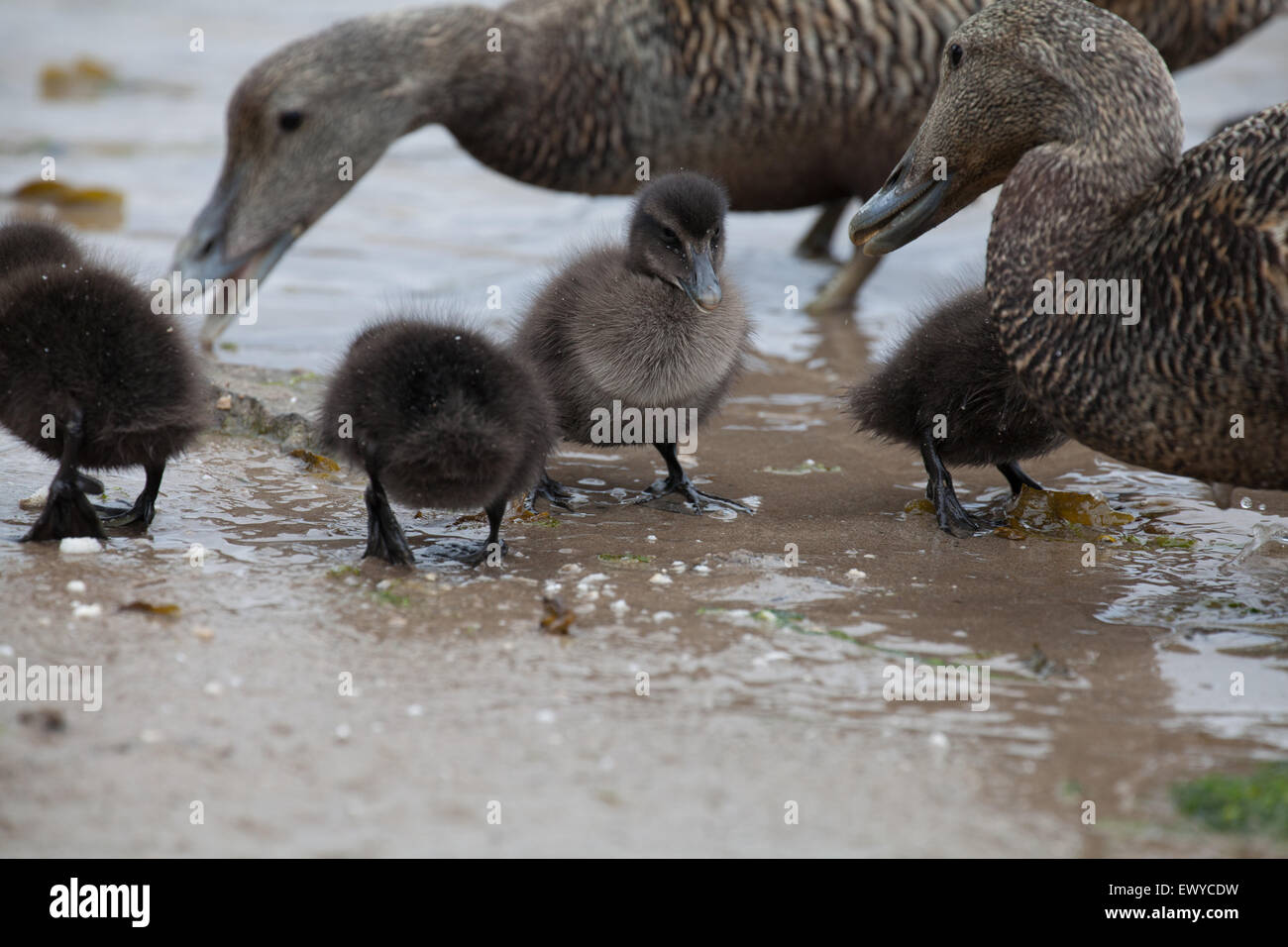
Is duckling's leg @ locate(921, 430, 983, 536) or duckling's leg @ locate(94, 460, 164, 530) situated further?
duckling's leg @ locate(921, 430, 983, 536)

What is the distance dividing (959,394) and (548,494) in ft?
4.57

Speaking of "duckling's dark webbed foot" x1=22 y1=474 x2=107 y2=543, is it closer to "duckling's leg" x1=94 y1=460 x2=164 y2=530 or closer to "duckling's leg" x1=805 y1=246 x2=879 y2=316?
"duckling's leg" x1=94 y1=460 x2=164 y2=530

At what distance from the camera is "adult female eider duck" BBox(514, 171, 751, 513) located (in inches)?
190

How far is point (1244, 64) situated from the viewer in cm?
1301

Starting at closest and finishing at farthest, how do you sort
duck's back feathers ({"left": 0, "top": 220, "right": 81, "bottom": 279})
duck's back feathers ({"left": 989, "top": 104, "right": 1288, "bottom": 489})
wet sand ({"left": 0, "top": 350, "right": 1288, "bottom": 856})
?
wet sand ({"left": 0, "top": 350, "right": 1288, "bottom": 856}) < duck's back feathers ({"left": 989, "top": 104, "right": 1288, "bottom": 489}) < duck's back feathers ({"left": 0, "top": 220, "right": 81, "bottom": 279})

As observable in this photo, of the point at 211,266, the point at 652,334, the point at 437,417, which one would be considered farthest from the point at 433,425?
the point at 211,266

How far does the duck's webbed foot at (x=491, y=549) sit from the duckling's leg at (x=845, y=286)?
4.04 m

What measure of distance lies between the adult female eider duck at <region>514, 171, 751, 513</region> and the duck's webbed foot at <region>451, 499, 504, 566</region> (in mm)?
645

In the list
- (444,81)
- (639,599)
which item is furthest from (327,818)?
(444,81)

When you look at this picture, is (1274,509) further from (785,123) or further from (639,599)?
(785,123)

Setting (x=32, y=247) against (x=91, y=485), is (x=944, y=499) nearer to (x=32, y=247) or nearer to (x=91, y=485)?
(x=91, y=485)

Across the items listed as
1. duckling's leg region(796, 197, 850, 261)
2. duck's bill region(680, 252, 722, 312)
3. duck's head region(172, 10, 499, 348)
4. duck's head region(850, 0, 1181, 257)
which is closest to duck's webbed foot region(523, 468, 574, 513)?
duck's bill region(680, 252, 722, 312)

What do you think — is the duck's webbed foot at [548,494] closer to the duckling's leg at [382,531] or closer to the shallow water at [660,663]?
the shallow water at [660,663]

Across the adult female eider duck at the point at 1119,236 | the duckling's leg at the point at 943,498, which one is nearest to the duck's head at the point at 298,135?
the adult female eider duck at the point at 1119,236
